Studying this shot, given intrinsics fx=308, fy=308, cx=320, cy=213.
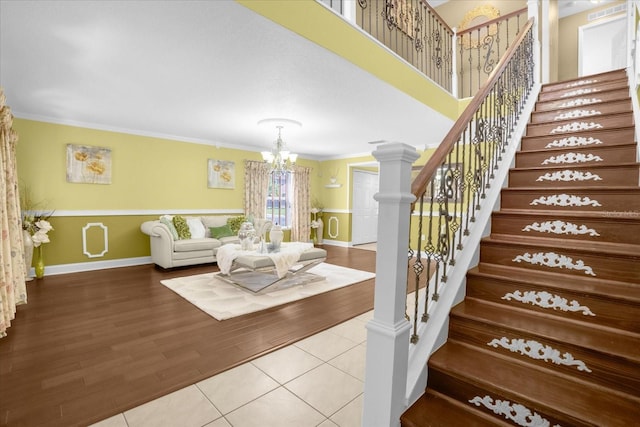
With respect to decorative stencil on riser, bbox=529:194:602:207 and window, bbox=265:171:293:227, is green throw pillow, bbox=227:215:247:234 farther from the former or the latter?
decorative stencil on riser, bbox=529:194:602:207

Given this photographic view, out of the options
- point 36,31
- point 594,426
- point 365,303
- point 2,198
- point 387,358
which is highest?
point 36,31

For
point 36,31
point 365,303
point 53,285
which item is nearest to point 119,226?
point 53,285

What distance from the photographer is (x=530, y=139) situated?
114 inches

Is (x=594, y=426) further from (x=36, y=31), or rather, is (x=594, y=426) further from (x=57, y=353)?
(x=36, y=31)

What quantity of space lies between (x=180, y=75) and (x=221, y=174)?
140 inches

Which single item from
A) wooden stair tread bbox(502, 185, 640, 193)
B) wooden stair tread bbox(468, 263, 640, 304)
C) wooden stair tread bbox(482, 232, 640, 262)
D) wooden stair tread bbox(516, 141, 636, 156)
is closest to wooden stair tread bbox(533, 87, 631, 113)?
wooden stair tread bbox(516, 141, 636, 156)

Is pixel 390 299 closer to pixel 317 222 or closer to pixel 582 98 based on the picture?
pixel 582 98

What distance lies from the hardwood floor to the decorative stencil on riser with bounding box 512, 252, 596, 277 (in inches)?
69.2

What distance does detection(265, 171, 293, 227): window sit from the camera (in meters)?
7.72

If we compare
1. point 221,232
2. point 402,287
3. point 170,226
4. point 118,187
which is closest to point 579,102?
point 402,287

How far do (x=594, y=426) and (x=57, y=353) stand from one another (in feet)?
10.6

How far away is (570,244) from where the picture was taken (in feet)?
6.10

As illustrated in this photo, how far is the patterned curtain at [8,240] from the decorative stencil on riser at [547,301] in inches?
151

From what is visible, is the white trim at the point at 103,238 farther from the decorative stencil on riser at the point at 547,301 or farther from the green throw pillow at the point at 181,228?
the decorative stencil on riser at the point at 547,301
